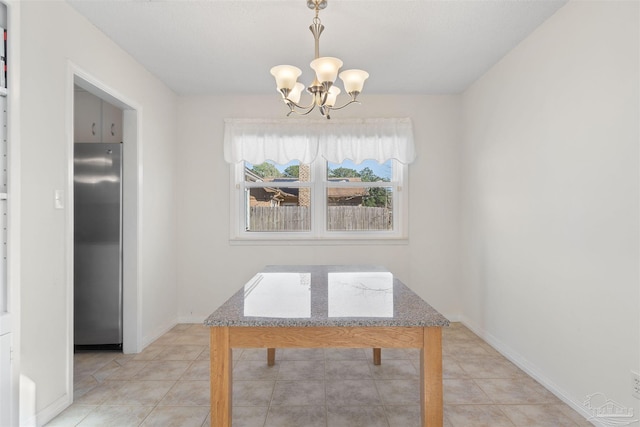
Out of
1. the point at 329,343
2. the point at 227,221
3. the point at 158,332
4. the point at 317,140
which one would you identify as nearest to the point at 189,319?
the point at 158,332

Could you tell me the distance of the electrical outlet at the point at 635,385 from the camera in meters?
1.73

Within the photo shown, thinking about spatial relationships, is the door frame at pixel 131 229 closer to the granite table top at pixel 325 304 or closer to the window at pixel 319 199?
the window at pixel 319 199

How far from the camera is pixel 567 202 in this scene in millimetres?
2191

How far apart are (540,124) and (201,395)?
2.95 m

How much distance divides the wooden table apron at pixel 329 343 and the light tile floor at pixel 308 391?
2.15 ft

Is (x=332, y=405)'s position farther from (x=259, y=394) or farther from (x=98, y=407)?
(x=98, y=407)

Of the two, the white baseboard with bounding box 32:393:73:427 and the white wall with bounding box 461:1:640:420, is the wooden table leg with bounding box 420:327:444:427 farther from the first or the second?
the white baseboard with bounding box 32:393:73:427

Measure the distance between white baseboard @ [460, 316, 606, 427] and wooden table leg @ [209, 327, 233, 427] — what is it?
78.7 inches

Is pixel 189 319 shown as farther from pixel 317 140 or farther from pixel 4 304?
pixel 317 140

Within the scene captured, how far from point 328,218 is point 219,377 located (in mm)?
2616

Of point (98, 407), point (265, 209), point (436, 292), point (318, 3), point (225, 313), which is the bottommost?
point (98, 407)

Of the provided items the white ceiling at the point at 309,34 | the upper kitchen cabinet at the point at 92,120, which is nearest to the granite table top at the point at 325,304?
the white ceiling at the point at 309,34

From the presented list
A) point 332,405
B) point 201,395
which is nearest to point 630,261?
point 332,405

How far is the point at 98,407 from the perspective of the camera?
2158 mm
